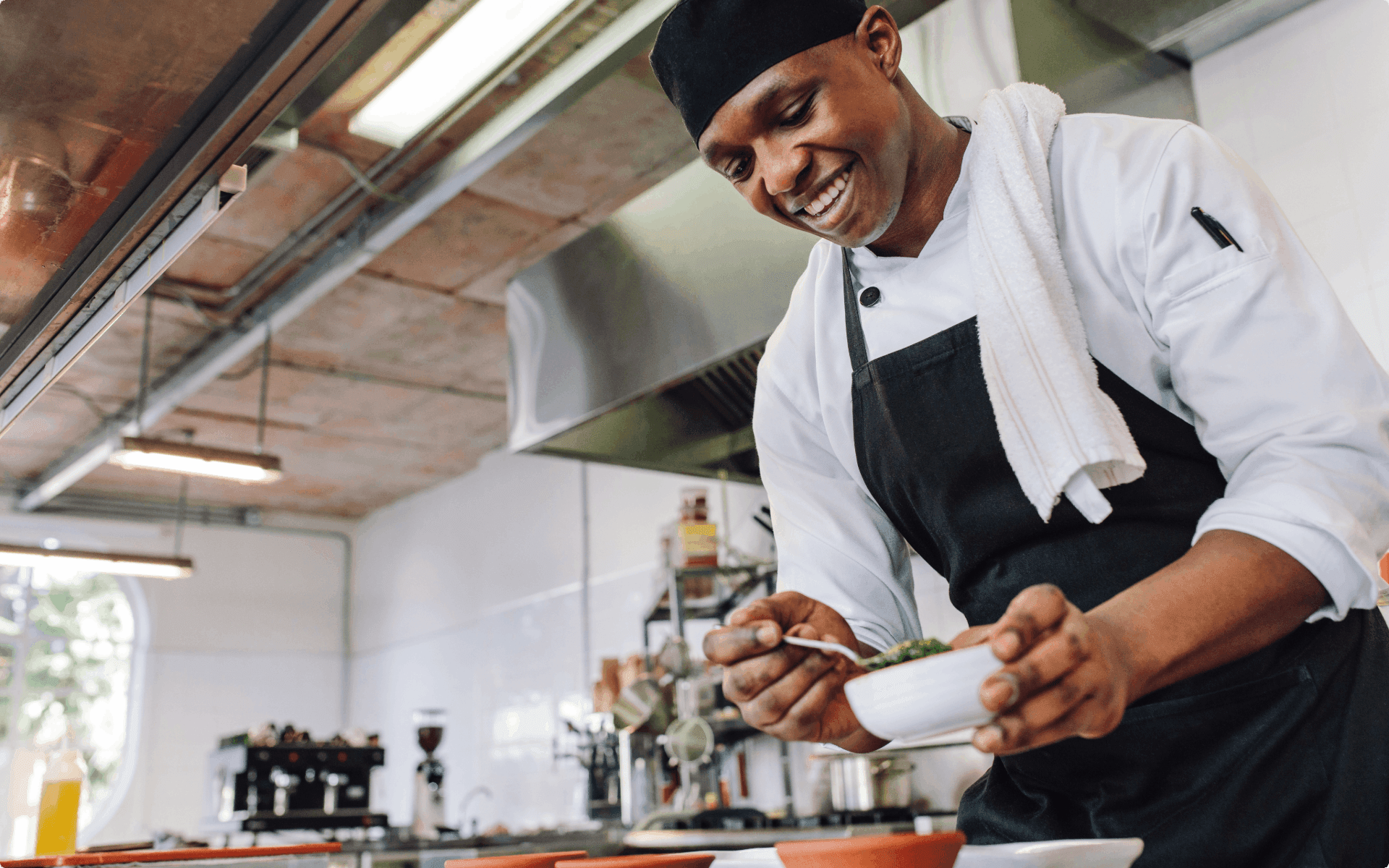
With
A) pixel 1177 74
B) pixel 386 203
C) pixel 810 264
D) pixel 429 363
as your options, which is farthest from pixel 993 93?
pixel 429 363

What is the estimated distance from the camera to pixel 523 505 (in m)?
7.11

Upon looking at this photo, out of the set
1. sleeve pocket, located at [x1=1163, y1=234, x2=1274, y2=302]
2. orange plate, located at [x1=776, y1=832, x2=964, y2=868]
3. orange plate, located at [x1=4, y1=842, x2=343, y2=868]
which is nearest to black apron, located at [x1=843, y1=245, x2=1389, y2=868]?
sleeve pocket, located at [x1=1163, y1=234, x2=1274, y2=302]

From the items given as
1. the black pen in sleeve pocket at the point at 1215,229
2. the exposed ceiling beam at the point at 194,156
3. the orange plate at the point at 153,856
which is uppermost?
the exposed ceiling beam at the point at 194,156

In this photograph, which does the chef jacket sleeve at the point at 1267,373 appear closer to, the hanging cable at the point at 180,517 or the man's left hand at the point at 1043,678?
the man's left hand at the point at 1043,678

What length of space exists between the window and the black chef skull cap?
Answer: 7.96 metres

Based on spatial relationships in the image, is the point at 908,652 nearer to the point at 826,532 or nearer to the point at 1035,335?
the point at 1035,335

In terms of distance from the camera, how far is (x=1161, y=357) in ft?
3.10

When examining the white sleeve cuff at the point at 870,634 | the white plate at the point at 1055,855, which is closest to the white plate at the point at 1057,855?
the white plate at the point at 1055,855

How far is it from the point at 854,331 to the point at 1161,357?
302 mm

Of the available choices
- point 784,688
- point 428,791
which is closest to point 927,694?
point 784,688

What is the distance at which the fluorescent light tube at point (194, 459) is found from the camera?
4.34 m

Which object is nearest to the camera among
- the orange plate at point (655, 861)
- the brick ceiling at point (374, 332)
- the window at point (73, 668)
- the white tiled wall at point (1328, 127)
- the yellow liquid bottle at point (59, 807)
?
the orange plate at point (655, 861)

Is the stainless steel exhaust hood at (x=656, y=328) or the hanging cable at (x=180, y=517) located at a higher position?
the hanging cable at (x=180, y=517)

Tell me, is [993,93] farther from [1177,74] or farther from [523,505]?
[523,505]
